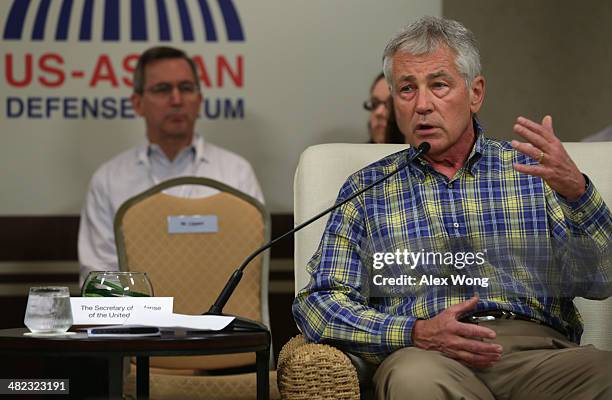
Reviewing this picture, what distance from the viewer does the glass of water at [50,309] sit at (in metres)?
2.02

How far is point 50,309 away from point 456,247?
33.7 inches

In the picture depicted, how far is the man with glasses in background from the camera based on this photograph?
4.82 metres

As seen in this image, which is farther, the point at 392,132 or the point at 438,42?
the point at 392,132

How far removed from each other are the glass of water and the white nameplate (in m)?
0.08

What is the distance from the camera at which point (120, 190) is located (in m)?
4.79

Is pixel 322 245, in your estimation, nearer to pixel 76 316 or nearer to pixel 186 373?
pixel 76 316

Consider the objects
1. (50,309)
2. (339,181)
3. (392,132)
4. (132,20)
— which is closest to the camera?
(50,309)

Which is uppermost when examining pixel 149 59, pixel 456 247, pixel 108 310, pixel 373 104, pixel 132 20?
pixel 132 20

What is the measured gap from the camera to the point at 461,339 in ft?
7.17

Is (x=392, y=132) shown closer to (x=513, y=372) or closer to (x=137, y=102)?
(x=137, y=102)

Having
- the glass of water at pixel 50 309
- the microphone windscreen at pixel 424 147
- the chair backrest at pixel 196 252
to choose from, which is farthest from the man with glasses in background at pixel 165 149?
the glass of water at pixel 50 309

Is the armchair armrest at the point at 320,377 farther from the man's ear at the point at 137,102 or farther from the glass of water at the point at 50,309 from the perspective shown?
the man's ear at the point at 137,102

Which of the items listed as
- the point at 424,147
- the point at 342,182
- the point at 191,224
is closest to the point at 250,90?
the point at 191,224

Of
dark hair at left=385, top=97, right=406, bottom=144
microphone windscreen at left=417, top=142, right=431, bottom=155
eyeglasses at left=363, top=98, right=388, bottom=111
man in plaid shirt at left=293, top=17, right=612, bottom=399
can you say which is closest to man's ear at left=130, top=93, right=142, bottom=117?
eyeglasses at left=363, top=98, right=388, bottom=111
